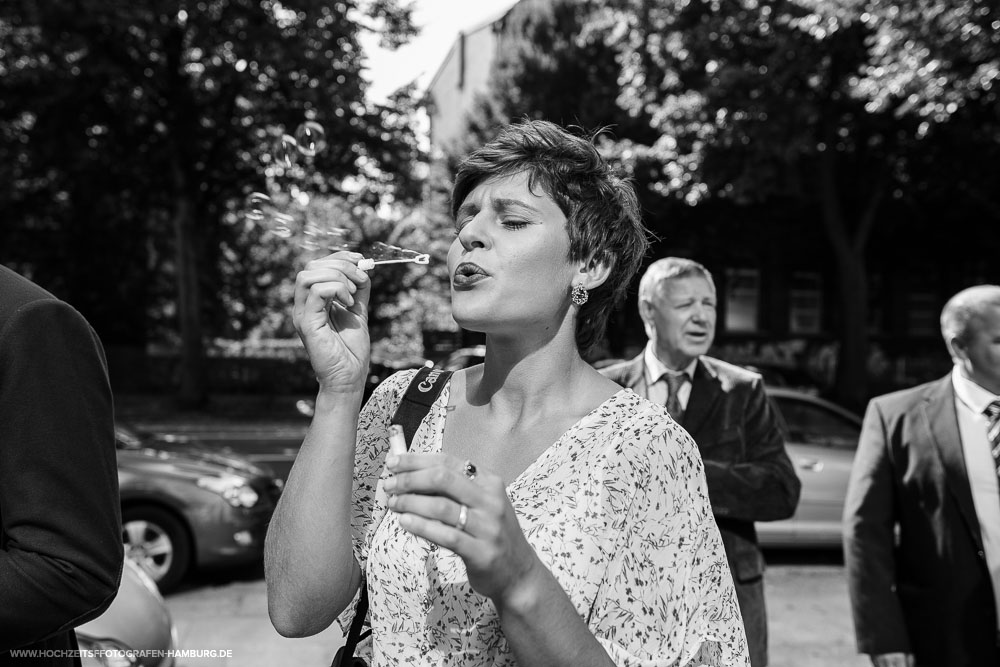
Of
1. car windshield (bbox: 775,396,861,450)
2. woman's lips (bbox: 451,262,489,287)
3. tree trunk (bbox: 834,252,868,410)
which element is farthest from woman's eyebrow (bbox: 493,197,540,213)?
tree trunk (bbox: 834,252,868,410)

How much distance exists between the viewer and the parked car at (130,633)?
300 centimetres

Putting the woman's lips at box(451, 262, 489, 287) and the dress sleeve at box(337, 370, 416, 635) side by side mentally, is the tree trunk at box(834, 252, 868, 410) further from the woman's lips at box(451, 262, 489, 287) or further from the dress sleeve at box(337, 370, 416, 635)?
the woman's lips at box(451, 262, 489, 287)

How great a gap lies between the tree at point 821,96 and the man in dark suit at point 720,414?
1030 centimetres

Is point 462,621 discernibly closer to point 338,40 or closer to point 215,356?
point 338,40

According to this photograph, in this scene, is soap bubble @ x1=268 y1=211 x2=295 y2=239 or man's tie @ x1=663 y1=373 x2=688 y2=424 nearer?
soap bubble @ x1=268 y1=211 x2=295 y2=239

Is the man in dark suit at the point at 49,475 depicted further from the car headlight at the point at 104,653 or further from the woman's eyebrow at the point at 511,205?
the car headlight at the point at 104,653

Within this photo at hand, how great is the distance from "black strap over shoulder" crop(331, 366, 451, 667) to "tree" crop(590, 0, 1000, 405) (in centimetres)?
1200

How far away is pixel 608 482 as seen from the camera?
165 centimetres

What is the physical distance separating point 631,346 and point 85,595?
79.9ft

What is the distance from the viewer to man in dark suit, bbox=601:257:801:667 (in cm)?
312

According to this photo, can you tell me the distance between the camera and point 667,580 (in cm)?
165

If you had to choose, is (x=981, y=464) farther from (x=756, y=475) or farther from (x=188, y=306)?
(x=188, y=306)

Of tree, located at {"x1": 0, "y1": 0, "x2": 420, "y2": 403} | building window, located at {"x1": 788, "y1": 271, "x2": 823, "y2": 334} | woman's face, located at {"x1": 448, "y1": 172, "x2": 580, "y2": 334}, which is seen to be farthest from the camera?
building window, located at {"x1": 788, "y1": 271, "x2": 823, "y2": 334}

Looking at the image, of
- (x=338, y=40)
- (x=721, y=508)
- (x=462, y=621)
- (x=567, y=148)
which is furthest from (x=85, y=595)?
(x=338, y=40)
